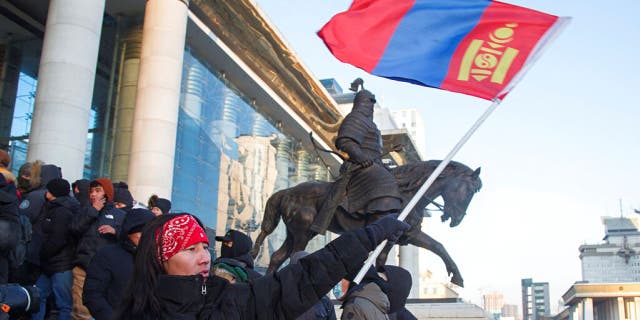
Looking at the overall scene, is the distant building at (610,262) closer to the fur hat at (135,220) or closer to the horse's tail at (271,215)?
the horse's tail at (271,215)

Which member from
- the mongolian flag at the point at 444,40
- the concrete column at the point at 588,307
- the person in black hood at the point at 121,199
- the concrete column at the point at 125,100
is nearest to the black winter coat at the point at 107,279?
the person in black hood at the point at 121,199

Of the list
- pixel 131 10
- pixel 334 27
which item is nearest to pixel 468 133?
pixel 334 27

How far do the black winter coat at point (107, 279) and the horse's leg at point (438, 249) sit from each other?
4302mm

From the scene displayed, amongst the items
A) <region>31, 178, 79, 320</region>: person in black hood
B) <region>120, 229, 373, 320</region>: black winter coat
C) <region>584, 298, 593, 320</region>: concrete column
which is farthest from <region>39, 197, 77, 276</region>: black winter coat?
<region>584, 298, 593, 320</region>: concrete column

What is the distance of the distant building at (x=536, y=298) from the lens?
180750 millimetres

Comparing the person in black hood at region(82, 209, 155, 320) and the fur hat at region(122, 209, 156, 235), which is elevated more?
the fur hat at region(122, 209, 156, 235)

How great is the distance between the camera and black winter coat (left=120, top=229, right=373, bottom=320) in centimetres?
Answer: 243

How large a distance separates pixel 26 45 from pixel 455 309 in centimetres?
1604

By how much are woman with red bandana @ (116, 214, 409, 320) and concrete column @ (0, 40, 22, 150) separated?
1838 cm

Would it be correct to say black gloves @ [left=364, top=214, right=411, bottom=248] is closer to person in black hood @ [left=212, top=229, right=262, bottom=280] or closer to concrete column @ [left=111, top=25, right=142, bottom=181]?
person in black hood @ [left=212, top=229, right=262, bottom=280]

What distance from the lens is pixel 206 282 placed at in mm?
2535

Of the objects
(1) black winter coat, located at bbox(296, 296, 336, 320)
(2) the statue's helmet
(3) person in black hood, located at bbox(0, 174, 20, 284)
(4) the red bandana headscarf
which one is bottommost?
(1) black winter coat, located at bbox(296, 296, 336, 320)

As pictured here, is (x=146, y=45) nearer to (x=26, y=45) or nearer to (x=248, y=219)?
(x=26, y=45)

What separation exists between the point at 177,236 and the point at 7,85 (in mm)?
19226
